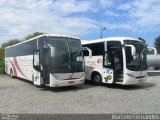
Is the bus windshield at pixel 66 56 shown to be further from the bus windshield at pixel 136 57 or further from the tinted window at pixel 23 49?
the bus windshield at pixel 136 57

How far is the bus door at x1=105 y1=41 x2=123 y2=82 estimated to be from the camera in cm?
1611

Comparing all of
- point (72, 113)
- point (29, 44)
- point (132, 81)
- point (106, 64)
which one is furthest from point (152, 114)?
point (29, 44)

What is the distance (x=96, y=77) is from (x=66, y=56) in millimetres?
3731

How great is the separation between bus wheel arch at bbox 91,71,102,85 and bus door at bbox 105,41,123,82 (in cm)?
137

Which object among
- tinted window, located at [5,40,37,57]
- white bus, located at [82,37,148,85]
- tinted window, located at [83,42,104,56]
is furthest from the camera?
tinted window, located at [5,40,37,57]

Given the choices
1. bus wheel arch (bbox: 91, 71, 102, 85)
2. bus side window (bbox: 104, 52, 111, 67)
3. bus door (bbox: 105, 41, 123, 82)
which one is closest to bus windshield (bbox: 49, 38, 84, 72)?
bus side window (bbox: 104, 52, 111, 67)

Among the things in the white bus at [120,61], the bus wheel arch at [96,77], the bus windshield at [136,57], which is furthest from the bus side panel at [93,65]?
the bus windshield at [136,57]

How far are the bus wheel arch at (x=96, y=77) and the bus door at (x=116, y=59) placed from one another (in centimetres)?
137

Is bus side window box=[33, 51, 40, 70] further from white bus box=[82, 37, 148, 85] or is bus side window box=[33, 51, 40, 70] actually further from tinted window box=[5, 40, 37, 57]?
white bus box=[82, 37, 148, 85]

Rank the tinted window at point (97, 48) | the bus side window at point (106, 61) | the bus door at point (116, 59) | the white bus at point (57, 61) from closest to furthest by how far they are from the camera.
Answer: the white bus at point (57, 61) < the bus door at point (116, 59) < the bus side window at point (106, 61) < the tinted window at point (97, 48)

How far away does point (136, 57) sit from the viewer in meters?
16.2

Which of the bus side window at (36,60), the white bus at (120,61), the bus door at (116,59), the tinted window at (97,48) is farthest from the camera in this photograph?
the tinted window at (97,48)

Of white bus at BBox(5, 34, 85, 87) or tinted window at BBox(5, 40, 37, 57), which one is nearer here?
white bus at BBox(5, 34, 85, 87)

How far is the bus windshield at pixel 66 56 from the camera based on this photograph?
591 inches
